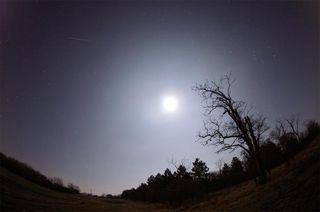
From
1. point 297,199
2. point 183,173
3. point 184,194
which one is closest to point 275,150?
point 184,194

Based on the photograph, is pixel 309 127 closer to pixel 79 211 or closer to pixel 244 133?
pixel 244 133

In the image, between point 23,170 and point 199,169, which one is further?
point 199,169

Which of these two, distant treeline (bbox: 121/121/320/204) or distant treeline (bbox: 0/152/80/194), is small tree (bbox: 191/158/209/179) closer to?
distant treeline (bbox: 121/121/320/204)

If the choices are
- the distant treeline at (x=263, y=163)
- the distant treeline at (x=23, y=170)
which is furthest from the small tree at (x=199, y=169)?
the distant treeline at (x=23, y=170)

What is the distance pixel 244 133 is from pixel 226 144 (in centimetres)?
217

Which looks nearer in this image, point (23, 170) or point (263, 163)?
point (263, 163)

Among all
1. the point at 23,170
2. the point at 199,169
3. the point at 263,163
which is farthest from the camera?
the point at 199,169

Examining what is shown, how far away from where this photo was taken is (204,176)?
284ft

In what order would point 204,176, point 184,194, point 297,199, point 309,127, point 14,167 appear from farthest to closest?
point 204,176 < point 184,194 < point 14,167 < point 309,127 < point 297,199

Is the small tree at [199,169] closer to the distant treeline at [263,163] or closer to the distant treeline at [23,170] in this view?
the distant treeline at [263,163]

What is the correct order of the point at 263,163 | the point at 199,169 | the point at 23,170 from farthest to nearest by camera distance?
the point at 199,169 → the point at 23,170 → the point at 263,163

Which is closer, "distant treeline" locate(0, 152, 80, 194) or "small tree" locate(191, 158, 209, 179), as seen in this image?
"distant treeline" locate(0, 152, 80, 194)

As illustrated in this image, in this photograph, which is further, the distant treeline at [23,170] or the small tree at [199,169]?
the small tree at [199,169]

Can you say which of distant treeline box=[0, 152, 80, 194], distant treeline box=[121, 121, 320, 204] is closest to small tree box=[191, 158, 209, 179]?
distant treeline box=[121, 121, 320, 204]
